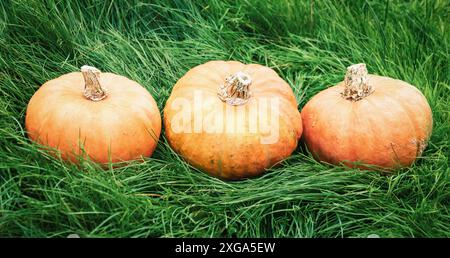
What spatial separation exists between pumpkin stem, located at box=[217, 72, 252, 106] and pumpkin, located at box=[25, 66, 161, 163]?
0.39 meters

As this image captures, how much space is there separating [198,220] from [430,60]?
6.42 ft

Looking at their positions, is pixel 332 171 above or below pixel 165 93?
below

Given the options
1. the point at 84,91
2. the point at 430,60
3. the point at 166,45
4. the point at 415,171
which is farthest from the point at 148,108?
the point at 430,60

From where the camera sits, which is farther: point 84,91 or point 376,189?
point 84,91

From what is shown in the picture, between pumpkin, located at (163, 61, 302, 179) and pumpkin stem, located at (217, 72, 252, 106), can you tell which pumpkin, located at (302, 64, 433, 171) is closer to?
pumpkin, located at (163, 61, 302, 179)

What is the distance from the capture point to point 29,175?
8.14 ft

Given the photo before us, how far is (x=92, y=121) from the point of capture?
2693 millimetres

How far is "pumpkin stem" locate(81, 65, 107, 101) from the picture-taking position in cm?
276

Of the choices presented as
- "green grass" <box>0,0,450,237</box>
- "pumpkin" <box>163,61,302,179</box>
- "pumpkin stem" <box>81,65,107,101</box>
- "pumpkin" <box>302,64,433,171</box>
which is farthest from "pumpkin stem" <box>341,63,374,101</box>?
"pumpkin stem" <box>81,65,107,101</box>

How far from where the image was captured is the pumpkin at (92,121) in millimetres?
2680

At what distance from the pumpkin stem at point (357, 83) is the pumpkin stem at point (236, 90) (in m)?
0.53

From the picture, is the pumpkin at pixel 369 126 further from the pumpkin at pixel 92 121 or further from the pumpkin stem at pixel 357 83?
the pumpkin at pixel 92 121

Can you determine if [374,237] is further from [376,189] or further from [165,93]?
[165,93]

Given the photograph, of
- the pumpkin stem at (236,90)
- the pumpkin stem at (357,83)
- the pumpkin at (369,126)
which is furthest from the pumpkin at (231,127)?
the pumpkin stem at (357,83)
